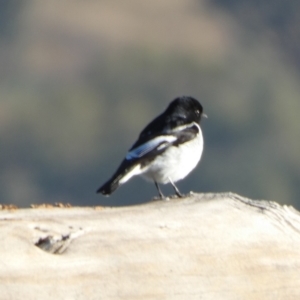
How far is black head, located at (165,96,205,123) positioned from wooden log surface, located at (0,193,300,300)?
4004 mm

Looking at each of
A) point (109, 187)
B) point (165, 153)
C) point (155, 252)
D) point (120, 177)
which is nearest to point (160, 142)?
point (165, 153)

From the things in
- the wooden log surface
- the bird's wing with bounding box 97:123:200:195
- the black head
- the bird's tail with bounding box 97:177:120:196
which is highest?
the wooden log surface

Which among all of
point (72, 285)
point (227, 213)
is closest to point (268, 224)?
point (227, 213)

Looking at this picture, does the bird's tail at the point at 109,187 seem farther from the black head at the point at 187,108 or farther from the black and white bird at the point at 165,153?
the black head at the point at 187,108

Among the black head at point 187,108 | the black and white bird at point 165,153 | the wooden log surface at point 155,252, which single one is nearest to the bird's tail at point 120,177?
the black and white bird at point 165,153

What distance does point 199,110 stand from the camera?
713cm

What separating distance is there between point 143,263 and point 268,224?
0.49 m

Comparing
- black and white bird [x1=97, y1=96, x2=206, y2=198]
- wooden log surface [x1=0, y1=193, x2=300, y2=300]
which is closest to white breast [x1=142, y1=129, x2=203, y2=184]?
black and white bird [x1=97, y1=96, x2=206, y2=198]

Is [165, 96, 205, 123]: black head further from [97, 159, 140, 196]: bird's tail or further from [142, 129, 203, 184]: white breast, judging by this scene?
[97, 159, 140, 196]: bird's tail

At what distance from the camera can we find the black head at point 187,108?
7024 mm

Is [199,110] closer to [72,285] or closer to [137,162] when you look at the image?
[137,162]

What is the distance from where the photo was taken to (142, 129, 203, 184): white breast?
20.7 feet

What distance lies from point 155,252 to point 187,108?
4454 millimetres

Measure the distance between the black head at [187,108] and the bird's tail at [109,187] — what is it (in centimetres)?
140
